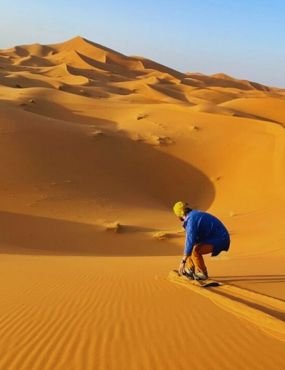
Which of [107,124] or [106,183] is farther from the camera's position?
[107,124]

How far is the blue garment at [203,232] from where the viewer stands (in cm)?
884

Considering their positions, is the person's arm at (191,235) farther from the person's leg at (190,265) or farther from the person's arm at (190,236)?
the person's leg at (190,265)

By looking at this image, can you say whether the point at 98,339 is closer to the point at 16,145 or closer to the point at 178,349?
the point at 178,349

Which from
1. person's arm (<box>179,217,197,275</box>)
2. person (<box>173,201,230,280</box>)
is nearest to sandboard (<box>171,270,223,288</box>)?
person (<box>173,201,230,280</box>)

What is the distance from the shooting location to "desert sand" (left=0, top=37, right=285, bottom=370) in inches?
212

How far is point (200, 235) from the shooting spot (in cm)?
894

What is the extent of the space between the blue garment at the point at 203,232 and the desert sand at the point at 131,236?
62cm

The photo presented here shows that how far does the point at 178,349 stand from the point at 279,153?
876 inches

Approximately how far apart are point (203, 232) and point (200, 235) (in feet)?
0.20

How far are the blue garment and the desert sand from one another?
0.62 metres

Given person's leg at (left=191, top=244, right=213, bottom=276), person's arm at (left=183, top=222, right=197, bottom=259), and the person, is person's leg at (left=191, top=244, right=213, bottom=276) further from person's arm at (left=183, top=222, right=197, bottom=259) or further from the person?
person's arm at (left=183, top=222, right=197, bottom=259)

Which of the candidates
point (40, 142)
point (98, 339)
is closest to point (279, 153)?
point (40, 142)

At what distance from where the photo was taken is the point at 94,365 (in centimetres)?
479

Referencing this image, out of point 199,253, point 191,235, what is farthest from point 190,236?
point 199,253
